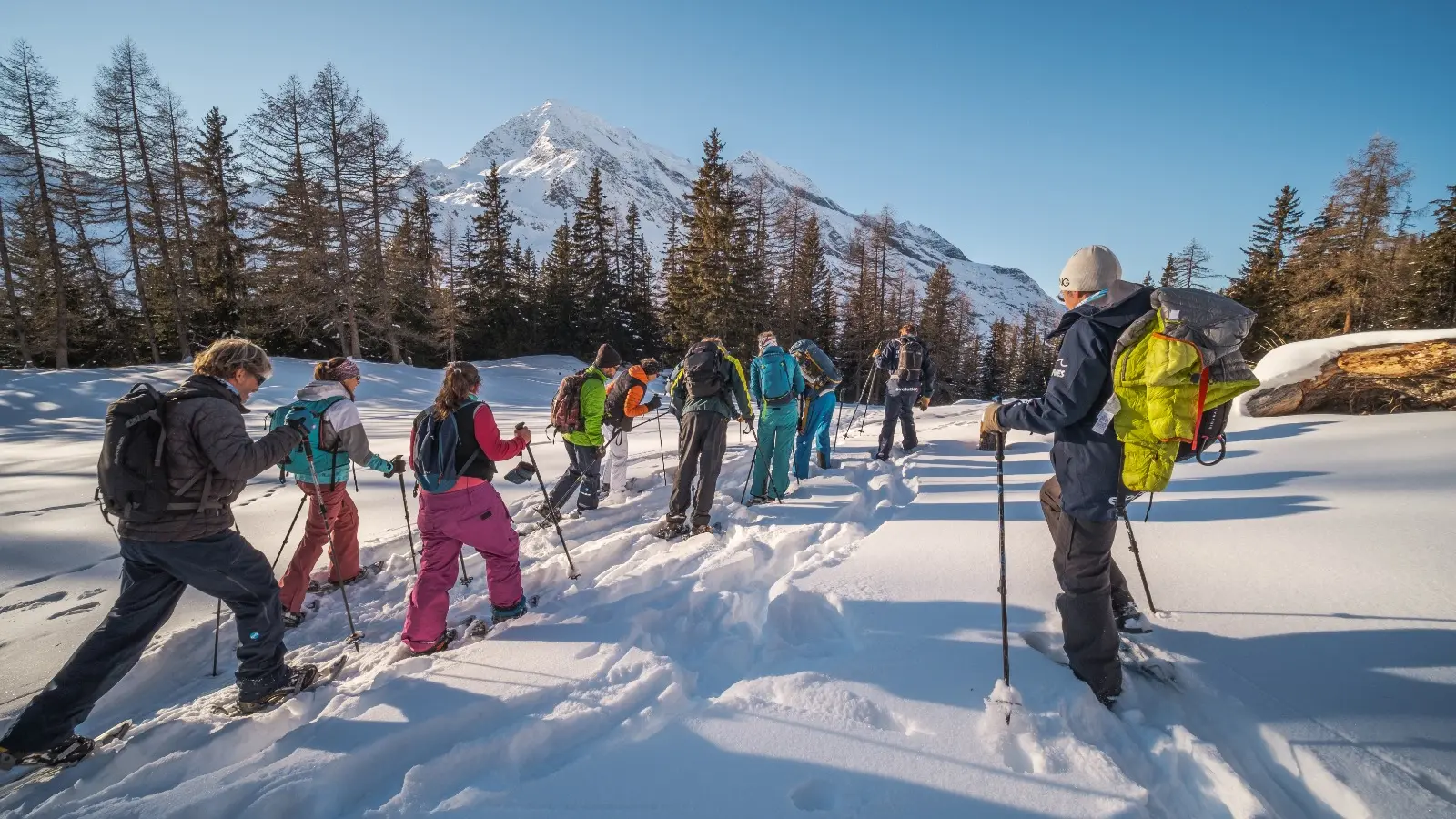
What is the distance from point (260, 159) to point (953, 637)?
1089 inches

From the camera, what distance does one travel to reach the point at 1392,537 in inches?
142

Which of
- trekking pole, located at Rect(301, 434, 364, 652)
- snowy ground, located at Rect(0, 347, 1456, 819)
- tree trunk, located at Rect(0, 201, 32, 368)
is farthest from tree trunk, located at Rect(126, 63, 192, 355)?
trekking pole, located at Rect(301, 434, 364, 652)

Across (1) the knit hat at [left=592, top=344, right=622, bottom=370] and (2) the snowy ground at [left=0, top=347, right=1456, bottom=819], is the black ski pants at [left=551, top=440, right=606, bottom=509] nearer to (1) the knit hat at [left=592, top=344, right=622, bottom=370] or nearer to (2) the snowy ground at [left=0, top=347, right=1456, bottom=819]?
(1) the knit hat at [left=592, top=344, right=622, bottom=370]

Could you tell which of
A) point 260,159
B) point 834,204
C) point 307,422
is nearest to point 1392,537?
point 307,422

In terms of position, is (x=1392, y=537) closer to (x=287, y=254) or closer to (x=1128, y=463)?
(x=1128, y=463)

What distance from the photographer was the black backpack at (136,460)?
2.43 m

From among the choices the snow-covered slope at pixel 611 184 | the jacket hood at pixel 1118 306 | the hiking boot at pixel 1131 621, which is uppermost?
the snow-covered slope at pixel 611 184

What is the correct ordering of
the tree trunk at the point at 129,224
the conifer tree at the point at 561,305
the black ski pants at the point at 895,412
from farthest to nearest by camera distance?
the conifer tree at the point at 561,305
the tree trunk at the point at 129,224
the black ski pants at the point at 895,412

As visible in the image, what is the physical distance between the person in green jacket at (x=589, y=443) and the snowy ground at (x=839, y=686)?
1.25 m

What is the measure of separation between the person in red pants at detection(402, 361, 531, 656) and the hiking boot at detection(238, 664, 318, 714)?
1.60ft

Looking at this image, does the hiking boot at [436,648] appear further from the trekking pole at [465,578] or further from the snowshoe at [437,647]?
the trekking pole at [465,578]

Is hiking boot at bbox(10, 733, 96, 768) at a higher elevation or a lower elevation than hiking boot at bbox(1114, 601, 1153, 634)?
lower

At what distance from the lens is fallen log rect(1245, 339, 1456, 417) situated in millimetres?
7441

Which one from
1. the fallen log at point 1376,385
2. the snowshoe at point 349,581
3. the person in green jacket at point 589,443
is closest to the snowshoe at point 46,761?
the snowshoe at point 349,581
